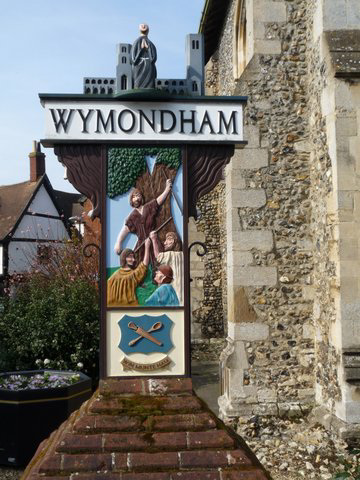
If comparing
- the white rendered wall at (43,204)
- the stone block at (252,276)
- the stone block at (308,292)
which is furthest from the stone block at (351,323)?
the white rendered wall at (43,204)

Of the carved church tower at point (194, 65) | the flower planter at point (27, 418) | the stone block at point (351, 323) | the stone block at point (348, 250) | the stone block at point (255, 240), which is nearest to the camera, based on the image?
the carved church tower at point (194, 65)

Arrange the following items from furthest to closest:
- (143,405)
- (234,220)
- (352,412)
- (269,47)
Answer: (269,47) → (234,220) → (352,412) → (143,405)

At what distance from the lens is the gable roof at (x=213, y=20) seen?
10.8 metres

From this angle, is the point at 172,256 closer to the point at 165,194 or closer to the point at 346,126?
the point at 165,194

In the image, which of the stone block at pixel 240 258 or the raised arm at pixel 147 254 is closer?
the raised arm at pixel 147 254

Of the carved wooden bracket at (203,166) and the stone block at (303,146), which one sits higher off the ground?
the stone block at (303,146)

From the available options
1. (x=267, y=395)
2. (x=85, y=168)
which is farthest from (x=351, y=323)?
(x=85, y=168)

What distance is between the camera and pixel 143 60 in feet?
11.8

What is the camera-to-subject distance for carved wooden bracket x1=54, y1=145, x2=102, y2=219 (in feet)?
11.6

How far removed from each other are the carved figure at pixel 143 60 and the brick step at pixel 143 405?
1946 mm

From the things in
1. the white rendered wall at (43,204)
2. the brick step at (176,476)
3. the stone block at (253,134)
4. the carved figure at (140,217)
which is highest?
the white rendered wall at (43,204)

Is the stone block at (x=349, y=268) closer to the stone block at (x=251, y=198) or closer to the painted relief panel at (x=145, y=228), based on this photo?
the stone block at (x=251, y=198)

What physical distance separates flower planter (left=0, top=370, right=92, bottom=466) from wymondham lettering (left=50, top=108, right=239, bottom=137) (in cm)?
374

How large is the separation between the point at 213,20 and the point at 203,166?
29.6 ft
